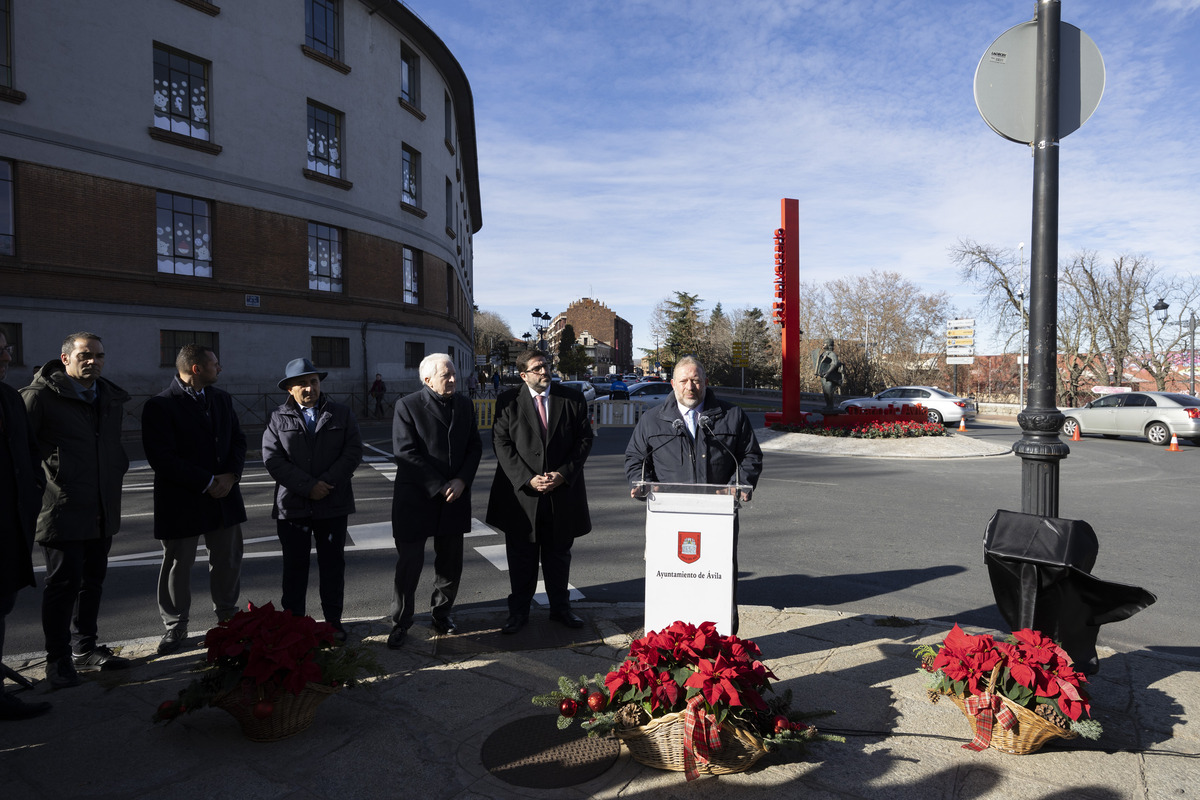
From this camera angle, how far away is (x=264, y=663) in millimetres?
3119

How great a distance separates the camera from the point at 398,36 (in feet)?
88.7

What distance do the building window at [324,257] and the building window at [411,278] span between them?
345 centimetres

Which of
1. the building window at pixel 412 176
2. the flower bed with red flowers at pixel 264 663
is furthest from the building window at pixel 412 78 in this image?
the flower bed with red flowers at pixel 264 663

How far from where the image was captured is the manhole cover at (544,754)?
296 cm

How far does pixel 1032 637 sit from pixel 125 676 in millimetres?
4674

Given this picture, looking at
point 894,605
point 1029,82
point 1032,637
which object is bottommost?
point 894,605

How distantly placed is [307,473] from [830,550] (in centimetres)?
516

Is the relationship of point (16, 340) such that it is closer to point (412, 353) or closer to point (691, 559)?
point (412, 353)

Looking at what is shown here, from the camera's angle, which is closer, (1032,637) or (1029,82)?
(1032,637)

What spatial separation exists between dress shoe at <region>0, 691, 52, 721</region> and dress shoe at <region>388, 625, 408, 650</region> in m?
1.69

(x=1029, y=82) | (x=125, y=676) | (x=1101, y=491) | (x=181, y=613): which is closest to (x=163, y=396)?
(x=181, y=613)

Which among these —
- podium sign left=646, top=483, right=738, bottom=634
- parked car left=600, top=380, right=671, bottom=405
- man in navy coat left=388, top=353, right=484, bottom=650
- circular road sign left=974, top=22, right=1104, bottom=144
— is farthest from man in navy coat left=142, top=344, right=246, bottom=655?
parked car left=600, top=380, right=671, bottom=405

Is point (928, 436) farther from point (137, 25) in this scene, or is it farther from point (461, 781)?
point (137, 25)

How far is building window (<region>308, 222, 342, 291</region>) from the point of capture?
24.1 metres
